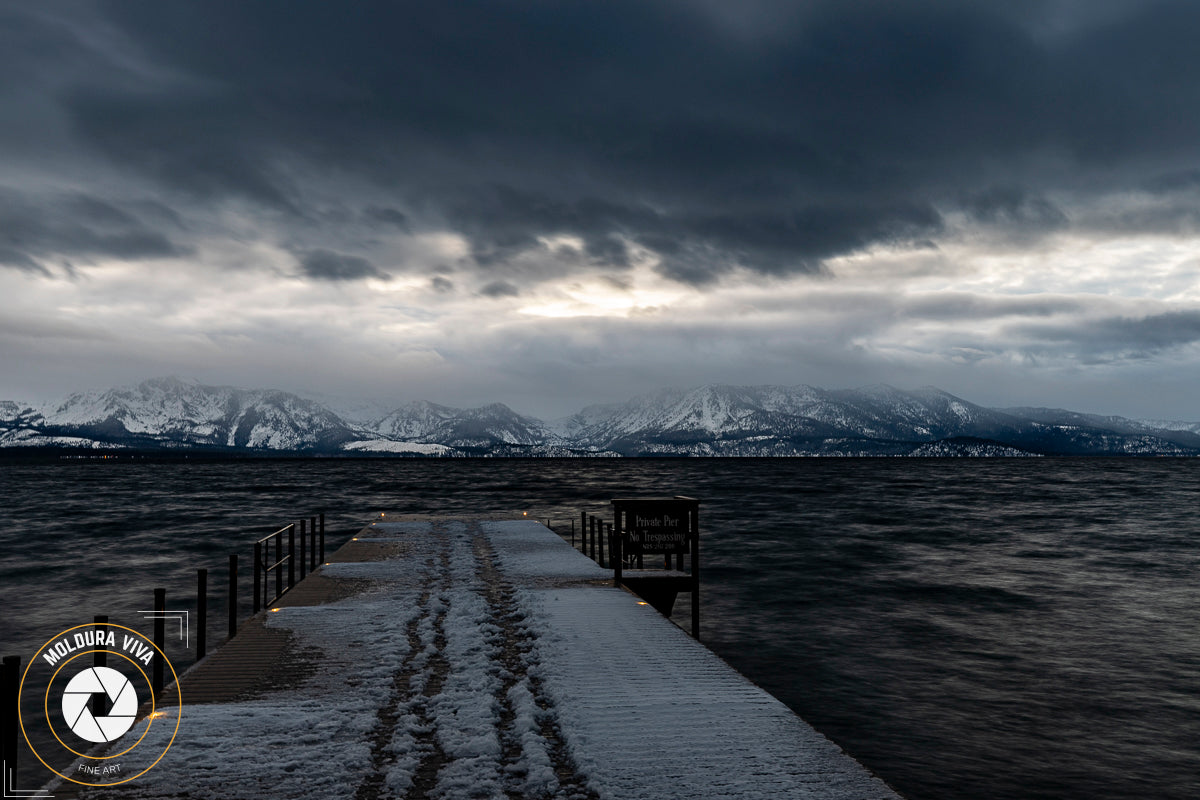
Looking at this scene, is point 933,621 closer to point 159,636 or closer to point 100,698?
point 159,636

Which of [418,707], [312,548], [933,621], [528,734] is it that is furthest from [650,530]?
[312,548]

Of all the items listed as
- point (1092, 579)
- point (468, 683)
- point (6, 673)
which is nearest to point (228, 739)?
point (6, 673)

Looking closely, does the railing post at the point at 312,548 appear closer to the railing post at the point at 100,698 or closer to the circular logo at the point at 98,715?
the circular logo at the point at 98,715

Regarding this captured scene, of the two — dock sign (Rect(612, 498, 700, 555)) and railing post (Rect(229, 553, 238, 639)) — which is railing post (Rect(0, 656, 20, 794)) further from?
dock sign (Rect(612, 498, 700, 555))

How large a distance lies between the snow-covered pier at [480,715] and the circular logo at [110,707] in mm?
570

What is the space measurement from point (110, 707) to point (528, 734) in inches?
254

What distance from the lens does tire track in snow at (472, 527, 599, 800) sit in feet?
23.9

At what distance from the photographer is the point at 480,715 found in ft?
30.0

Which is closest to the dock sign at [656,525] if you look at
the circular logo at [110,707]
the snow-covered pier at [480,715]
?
the snow-covered pier at [480,715]

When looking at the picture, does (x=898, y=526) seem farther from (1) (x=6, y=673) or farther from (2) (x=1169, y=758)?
(1) (x=6, y=673)

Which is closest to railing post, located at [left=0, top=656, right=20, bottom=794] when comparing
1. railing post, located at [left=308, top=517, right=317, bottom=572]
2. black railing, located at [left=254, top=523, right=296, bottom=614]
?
black railing, located at [left=254, top=523, right=296, bottom=614]

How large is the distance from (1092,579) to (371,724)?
3886 centimetres

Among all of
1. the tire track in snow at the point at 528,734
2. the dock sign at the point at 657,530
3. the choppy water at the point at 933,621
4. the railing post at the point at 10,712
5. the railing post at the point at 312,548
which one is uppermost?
the dock sign at the point at 657,530

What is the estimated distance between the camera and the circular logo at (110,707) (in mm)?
9617
